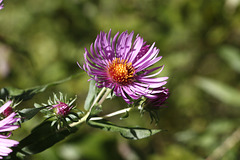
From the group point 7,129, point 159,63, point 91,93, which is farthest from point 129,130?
point 159,63

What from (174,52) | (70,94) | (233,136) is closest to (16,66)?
(70,94)

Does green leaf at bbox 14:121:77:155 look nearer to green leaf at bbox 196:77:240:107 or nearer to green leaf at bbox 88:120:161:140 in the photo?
green leaf at bbox 88:120:161:140

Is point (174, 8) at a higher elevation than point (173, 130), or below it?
higher

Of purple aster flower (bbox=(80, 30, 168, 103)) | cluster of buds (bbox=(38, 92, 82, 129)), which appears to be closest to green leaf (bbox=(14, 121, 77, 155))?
cluster of buds (bbox=(38, 92, 82, 129))

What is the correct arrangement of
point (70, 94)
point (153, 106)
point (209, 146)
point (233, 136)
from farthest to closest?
point (70, 94) → point (209, 146) → point (233, 136) → point (153, 106)

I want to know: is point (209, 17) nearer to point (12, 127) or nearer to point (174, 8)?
point (174, 8)

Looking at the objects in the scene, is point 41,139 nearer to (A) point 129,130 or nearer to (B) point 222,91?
(A) point 129,130

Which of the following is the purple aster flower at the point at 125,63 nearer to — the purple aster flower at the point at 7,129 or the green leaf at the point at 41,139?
the green leaf at the point at 41,139

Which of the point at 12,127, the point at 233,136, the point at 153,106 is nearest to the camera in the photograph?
the point at 12,127

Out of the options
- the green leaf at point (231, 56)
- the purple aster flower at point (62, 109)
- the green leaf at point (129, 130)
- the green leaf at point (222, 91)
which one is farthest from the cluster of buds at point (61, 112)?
the green leaf at point (231, 56)
